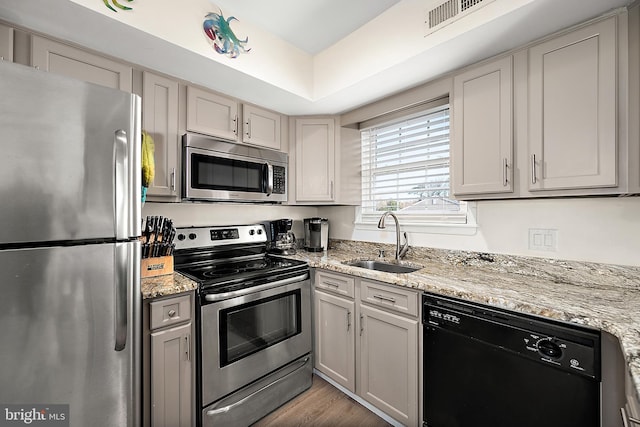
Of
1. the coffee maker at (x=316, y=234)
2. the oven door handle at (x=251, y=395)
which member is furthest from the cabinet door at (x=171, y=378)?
the coffee maker at (x=316, y=234)

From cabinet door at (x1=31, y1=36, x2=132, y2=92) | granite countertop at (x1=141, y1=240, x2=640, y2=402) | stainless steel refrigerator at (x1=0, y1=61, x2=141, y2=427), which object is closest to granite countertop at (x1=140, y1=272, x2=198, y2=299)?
granite countertop at (x1=141, y1=240, x2=640, y2=402)

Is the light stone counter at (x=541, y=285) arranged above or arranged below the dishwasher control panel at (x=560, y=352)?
above

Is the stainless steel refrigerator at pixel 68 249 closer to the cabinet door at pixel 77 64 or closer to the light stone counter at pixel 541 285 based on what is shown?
the cabinet door at pixel 77 64

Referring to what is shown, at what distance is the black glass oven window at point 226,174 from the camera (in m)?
1.95

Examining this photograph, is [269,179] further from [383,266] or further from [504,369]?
[504,369]

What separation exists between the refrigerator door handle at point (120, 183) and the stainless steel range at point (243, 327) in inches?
23.0

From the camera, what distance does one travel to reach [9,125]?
0.90 metres

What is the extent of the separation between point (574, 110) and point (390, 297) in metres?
1.31

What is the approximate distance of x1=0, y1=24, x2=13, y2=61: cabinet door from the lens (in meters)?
1.33

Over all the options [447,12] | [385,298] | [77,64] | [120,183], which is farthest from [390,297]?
[77,64]

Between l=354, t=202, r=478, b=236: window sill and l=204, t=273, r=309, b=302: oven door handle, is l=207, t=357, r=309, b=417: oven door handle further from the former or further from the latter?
l=354, t=202, r=478, b=236: window sill

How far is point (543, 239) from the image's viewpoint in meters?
1.68

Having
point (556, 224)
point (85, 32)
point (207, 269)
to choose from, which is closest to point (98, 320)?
point (207, 269)

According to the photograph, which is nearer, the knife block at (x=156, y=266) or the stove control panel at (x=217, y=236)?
the knife block at (x=156, y=266)
